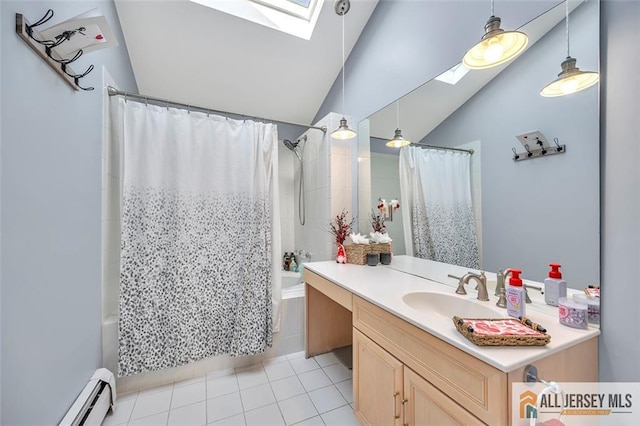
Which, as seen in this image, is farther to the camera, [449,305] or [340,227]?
[340,227]

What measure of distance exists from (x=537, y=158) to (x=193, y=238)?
202 centimetres

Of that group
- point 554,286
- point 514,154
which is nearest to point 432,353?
point 554,286

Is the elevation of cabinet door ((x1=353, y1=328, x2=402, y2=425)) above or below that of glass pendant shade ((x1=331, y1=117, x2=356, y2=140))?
below

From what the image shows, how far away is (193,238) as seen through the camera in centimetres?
178

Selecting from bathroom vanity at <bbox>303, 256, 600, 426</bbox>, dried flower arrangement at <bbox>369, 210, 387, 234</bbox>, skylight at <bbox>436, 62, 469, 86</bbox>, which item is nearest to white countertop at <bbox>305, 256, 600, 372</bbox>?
bathroom vanity at <bbox>303, 256, 600, 426</bbox>

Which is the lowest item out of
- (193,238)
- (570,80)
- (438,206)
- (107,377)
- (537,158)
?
(107,377)

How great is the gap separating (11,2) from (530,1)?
205 cm

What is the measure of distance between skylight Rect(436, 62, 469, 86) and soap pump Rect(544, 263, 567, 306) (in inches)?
Result: 42.2

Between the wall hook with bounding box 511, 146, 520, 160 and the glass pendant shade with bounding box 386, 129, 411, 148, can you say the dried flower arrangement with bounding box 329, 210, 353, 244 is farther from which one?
the wall hook with bounding box 511, 146, 520, 160

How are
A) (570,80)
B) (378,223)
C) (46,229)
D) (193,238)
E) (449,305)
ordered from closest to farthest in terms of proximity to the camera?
(570,80) < (46,229) < (449,305) < (193,238) < (378,223)

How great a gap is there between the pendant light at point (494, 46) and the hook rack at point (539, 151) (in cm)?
39

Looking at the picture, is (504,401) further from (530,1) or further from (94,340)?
(94,340)

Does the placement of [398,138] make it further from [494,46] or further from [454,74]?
[494,46]

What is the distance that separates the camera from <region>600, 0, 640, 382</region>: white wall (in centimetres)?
81
